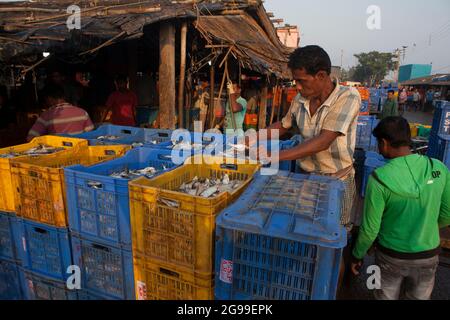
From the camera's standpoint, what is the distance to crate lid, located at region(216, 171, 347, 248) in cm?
155

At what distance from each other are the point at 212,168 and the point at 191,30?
17.1ft

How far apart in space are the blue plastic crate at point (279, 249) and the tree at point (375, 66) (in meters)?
78.2

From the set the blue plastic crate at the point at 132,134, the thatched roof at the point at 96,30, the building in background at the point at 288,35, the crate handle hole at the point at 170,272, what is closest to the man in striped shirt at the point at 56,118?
the blue plastic crate at the point at 132,134

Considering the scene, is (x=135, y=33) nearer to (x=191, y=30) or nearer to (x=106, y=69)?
(x=191, y=30)

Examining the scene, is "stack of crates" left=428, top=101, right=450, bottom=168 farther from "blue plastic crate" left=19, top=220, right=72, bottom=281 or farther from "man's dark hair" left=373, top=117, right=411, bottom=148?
"blue plastic crate" left=19, top=220, right=72, bottom=281

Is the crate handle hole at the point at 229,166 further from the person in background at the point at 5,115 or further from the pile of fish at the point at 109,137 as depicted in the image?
the person in background at the point at 5,115

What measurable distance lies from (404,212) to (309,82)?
1.21m

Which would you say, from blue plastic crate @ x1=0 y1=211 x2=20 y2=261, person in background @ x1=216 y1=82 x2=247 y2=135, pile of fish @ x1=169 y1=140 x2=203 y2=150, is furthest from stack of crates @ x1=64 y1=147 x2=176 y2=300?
person in background @ x1=216 y1=82 x2=247 y2=135

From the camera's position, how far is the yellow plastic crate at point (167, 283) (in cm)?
194

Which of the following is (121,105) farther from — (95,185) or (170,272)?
(170,272)

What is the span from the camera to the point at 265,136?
3.30m

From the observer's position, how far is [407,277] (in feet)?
7.38

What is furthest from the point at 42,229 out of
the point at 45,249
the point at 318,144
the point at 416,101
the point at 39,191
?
the point at 416,101
